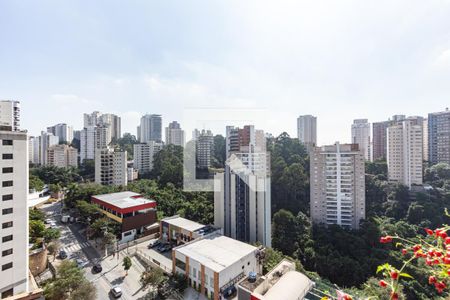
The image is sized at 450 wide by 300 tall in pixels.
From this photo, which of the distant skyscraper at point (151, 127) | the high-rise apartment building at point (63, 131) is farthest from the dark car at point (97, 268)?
the high-rise apartment building at point (63, 131)

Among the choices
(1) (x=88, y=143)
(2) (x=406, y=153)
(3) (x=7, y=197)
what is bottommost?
(3) (x=7, y=197)

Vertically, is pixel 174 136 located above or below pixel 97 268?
above

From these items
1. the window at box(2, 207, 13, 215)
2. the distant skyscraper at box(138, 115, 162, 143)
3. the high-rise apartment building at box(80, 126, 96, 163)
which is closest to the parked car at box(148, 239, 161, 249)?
the window at box(2, 207, 13, 215)

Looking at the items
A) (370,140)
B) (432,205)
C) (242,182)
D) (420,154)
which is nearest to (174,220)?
(242,182)

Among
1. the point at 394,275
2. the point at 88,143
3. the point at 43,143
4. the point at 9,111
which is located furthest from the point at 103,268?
the point at 43,143

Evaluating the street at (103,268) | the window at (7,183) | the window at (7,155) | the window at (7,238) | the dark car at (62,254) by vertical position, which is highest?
the window at (7,155)

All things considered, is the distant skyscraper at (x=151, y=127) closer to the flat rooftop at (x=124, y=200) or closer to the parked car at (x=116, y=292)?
the flat rooftop at (x=124, y=200)

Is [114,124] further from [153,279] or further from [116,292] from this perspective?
[153,279]
